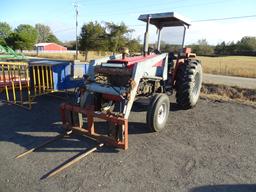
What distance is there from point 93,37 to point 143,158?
30133 mm

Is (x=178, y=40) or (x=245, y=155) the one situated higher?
(x=178, y=40)

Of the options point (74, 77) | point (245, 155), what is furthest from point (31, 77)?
point (245, 155)

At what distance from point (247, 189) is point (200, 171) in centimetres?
68

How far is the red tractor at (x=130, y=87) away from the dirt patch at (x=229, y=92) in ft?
11.0

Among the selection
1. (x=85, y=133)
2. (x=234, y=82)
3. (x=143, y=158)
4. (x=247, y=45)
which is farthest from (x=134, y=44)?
(x=247, y=45)

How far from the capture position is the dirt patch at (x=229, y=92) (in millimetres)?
9565

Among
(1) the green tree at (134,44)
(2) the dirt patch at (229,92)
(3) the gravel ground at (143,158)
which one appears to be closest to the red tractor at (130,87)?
(3) the gravel ground at (143,158)

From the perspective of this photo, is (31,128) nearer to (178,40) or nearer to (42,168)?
(42,168)

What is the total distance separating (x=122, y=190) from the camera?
3.23 m

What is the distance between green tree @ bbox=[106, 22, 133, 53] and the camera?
31.8 meters

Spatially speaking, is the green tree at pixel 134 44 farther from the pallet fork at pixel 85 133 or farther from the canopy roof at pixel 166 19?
the pallet fork at pixel 85 133

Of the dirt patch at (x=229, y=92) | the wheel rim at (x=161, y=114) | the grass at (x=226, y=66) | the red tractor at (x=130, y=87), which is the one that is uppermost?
the red tractor at (x=130, y=87)

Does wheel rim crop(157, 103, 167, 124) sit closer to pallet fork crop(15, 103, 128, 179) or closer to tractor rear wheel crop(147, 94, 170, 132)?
tractor rear wheel crop(147, 94, 170, 132)

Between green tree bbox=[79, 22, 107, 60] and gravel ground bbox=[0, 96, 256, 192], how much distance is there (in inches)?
1055
